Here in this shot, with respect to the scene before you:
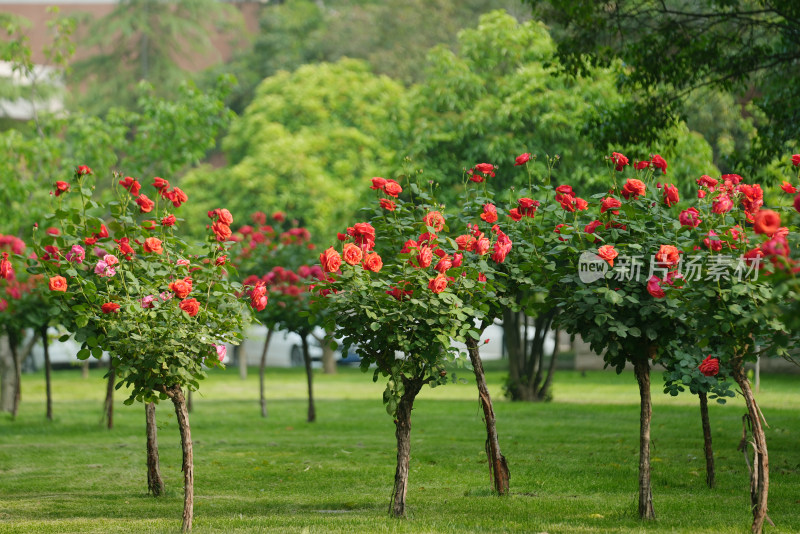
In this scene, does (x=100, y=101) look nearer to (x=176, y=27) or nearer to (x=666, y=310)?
(x=176, y=27)

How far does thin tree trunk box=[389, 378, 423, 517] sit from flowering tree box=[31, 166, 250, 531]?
1.29 meters

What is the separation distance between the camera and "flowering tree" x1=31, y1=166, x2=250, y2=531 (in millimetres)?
6977

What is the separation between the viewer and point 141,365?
703 centimetres

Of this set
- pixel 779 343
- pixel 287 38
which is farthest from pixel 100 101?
pixel 779 343

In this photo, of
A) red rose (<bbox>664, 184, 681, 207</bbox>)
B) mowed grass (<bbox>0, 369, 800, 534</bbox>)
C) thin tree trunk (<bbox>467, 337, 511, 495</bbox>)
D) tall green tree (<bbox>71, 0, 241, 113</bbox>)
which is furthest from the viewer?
tall green tree (<bbox>71, 0, 241, 113</bbox>)

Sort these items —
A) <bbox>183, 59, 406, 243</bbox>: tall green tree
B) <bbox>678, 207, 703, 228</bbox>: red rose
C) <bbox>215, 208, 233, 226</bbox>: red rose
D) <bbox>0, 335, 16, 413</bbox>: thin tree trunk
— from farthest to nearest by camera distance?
<bbox>183, 59, 406, 243</bbox>: tall green tree < <bbox>0, 335, 16, 413</bbox>: thin tree trunk < <bbox>215, 208, 233, 226</bbox>: red rose < <bbox>678, 207, 703, 228</bbox>: red rose

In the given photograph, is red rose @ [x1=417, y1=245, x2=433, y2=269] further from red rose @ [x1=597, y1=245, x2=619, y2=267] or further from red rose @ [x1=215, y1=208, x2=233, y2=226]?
red rose @ [x1=215, y1=208, x2=233, y2=226]

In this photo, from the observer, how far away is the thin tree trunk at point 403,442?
747 cm

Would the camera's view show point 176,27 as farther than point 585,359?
Yes

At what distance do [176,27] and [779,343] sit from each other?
39477 millimetres

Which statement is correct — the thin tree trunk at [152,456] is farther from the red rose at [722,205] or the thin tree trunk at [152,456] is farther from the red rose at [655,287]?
the red rose at [722,205]

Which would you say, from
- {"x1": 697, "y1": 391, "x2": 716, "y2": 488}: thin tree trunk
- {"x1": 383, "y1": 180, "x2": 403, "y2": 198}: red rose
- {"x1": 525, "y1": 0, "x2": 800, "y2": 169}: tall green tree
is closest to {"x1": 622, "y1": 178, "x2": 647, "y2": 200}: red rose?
{"x1": 383, "y1": 180, "x2": 403, "y2": 198}: red rose

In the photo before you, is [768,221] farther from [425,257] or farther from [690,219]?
[425,257]

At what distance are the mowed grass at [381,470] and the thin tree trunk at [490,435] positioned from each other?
190 mm
